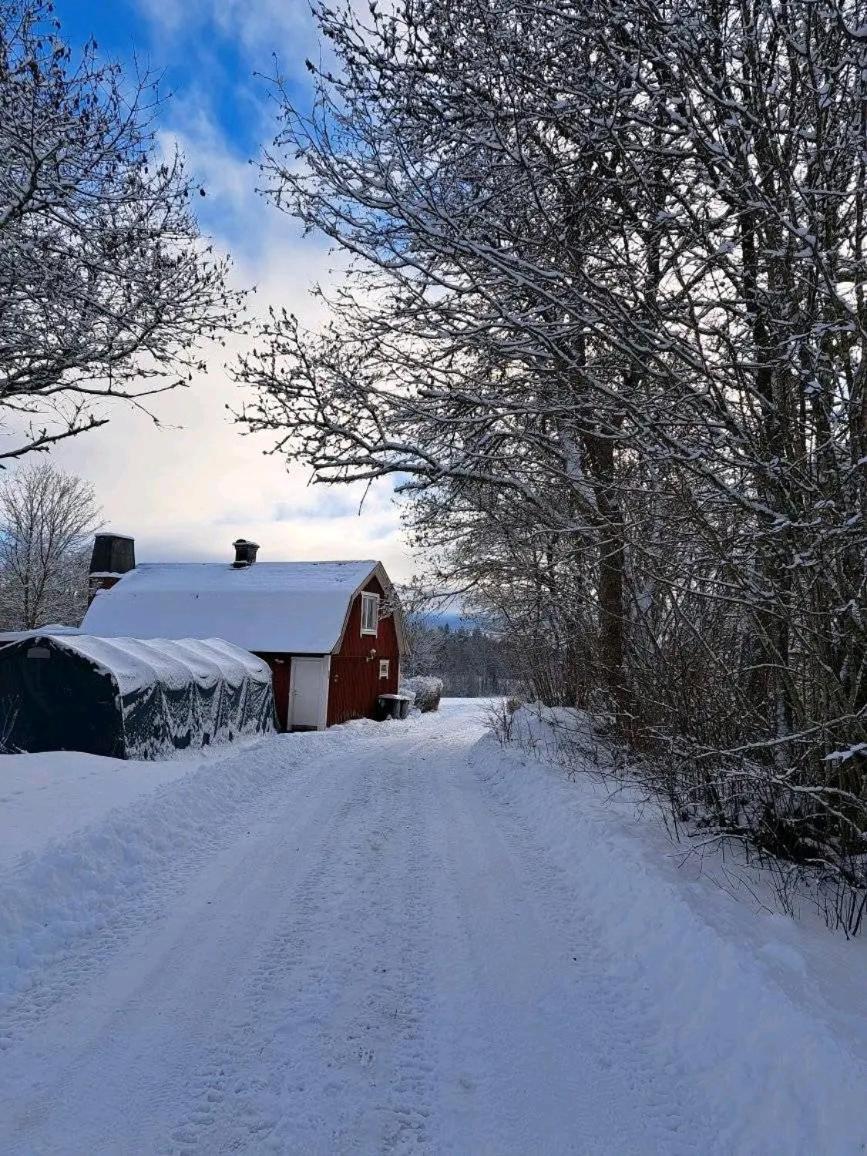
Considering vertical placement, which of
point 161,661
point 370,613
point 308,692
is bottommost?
point 308,692

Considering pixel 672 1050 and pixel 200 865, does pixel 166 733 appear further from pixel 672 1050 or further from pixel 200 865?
pixel 672 1050

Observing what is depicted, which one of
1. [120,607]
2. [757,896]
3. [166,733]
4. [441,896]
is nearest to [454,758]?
[166,733]

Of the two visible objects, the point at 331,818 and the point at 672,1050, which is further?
the point at 331,818

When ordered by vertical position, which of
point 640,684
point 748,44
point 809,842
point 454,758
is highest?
point 748,44

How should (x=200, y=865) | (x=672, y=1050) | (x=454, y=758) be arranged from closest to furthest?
1. (x=672, y=1050)
2. (x=200, y=865)
3. (x=454, y=758)

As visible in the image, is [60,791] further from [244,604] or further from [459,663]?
[459,663]

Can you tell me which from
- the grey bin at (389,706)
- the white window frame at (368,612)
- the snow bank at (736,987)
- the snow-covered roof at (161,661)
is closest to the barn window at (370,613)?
the white window frame at (368,612)

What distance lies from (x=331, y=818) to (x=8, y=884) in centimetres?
371

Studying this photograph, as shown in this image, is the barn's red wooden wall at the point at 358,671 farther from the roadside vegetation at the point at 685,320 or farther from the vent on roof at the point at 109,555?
the roadside vegetation at the point at 685,320

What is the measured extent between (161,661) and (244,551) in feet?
45.1

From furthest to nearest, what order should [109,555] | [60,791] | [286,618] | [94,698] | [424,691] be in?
[424,691]
[109,555]
[286,618]
[94,698]
[60,791]

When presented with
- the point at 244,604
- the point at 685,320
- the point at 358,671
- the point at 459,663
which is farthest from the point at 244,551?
the point at 459,663

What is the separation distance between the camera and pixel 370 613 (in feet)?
87.3

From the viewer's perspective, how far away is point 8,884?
4812 mm
